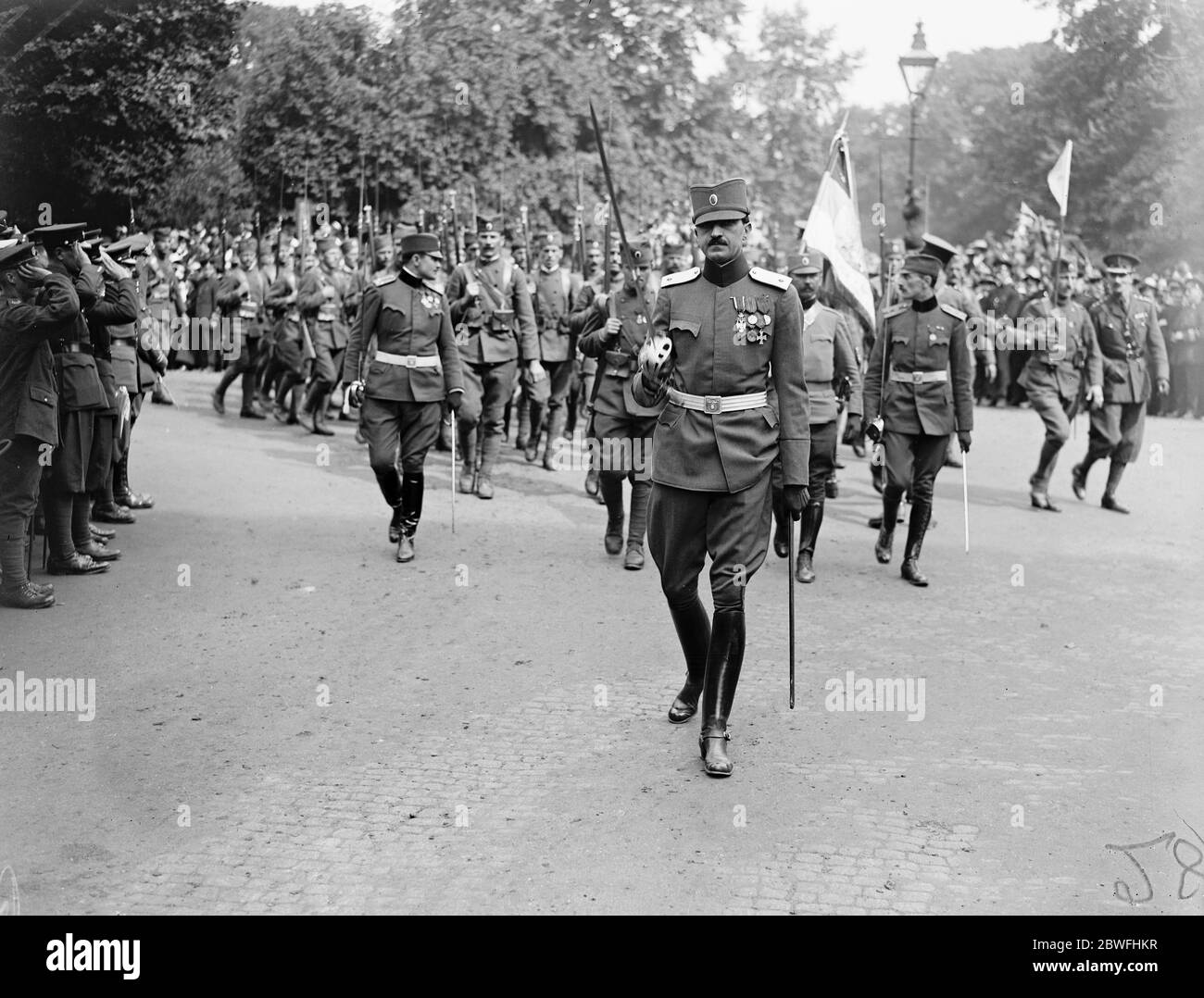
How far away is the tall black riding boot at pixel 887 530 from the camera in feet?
33.9

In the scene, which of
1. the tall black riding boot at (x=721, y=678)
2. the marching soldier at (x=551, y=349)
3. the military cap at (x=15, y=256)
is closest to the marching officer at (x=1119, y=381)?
the marching soldier at (x=551, y=349)

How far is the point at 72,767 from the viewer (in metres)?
5.72

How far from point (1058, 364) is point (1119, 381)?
0.57m

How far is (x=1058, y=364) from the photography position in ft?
45.0

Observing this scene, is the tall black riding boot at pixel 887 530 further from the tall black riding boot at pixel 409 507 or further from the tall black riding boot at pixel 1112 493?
the tall black riding boot at pixel 1112 493

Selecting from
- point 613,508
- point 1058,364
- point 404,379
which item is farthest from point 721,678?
point 1058,364

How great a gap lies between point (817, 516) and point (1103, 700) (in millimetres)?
3314

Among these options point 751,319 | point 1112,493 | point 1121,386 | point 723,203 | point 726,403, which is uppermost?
point 723,203

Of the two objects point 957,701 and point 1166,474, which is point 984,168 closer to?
point 1166,474

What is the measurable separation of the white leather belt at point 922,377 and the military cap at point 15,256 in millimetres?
5434

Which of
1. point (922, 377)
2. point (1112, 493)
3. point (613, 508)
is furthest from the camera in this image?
point (1112, 493)

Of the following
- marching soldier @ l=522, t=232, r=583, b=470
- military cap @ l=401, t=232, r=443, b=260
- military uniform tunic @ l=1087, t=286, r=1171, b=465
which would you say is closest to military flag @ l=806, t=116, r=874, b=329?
military cap @ l=401, t=232, r=443, b=260

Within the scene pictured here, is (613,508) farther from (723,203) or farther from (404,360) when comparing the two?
(723,203)
